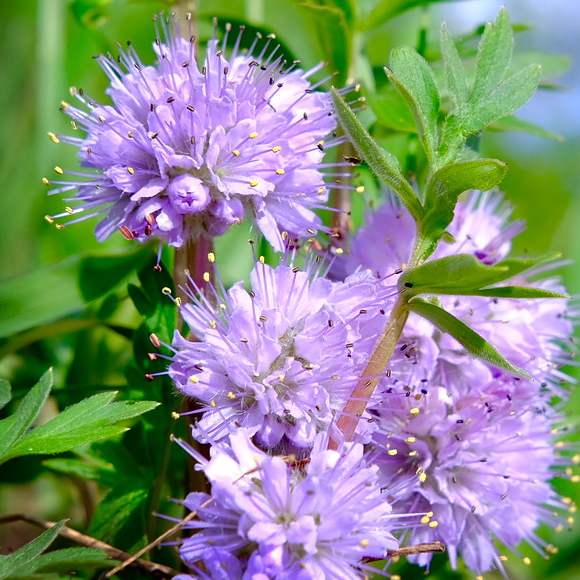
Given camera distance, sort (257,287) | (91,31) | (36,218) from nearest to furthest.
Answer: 1. (257,287)
2. (91,31)
3. (36,218)

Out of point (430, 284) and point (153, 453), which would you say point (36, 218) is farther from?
point (430, 284)

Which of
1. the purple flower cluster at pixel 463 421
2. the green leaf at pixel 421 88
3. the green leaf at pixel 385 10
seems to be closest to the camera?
the green leaf at pixel 421 88

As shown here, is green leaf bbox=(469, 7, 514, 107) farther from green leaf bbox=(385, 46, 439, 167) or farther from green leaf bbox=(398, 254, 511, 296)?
green leaf bbox=(398, 254, 511, 296)

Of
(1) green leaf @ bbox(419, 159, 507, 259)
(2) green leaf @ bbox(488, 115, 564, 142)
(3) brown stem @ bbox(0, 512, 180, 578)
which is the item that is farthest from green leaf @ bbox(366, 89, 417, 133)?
(3) brown stem @ bbox(0, 512, 180, 578)

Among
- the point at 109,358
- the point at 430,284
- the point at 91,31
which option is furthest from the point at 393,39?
the point at 430,284

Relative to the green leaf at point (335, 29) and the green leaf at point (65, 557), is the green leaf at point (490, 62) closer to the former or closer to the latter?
the green leaf at point (335, 29)

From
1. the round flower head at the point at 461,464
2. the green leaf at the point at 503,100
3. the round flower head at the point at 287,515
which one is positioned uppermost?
the green leaf at the point at 503,100

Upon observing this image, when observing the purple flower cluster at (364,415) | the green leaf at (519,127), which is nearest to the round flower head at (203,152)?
the purple flower cluster at (364,415)
